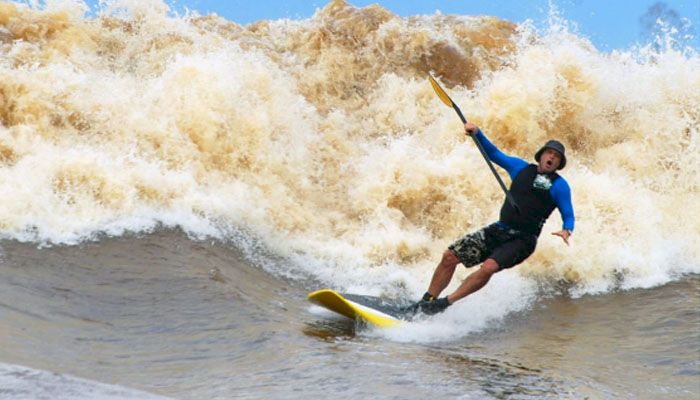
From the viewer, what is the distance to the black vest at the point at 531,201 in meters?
6.36

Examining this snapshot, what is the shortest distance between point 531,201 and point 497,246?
46 centimetres

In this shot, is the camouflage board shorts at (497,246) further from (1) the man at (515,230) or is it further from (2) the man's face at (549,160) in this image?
(2) the man's face at (549,160)

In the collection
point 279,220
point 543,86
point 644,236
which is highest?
point 543,86

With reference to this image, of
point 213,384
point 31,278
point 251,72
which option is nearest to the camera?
point 213,384

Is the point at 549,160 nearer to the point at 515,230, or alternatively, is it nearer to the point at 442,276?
the point at 515,230

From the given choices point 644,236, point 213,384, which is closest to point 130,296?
point 213,384

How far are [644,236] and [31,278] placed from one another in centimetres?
670

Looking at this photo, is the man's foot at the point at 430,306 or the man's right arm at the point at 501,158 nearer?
the man's foot at the point at 430,306

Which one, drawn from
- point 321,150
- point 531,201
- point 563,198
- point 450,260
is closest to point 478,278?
point 450,260

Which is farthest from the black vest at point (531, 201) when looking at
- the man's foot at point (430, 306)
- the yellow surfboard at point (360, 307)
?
the yellow surfboard at point (360, 307)

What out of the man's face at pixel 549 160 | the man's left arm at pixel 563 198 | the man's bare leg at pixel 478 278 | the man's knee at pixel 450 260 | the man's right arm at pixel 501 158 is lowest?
the man's bare leg at pixel 478 278

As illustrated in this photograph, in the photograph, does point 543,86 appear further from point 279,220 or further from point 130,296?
point 130,296

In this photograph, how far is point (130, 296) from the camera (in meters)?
6.09

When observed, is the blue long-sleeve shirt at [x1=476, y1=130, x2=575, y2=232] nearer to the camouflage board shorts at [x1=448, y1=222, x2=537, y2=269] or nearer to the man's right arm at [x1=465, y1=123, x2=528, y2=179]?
the man's right arm at [x1=465, y1=123, x2=528, y2=179]
